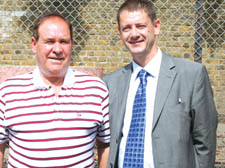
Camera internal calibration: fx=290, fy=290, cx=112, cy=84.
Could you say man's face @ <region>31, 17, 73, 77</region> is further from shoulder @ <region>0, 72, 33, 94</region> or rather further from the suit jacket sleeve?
the suit jacket sleeve

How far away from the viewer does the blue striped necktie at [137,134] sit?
2.00 metres

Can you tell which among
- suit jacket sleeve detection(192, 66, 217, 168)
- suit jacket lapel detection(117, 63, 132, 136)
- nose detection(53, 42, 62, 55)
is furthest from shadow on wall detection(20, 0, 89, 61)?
suit jacket sleeve detection(192, 66, 217, 168)

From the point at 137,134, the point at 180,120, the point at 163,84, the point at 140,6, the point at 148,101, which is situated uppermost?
the point at 140,6

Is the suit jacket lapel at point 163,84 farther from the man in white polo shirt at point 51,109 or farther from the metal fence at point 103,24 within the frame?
the metal fence at point 103,24

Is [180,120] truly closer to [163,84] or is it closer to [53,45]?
[163,84]

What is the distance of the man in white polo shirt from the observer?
1.92 meters

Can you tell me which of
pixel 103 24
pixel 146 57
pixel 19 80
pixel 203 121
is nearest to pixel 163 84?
pixel 146 57

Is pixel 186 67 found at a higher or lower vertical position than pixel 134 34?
lower

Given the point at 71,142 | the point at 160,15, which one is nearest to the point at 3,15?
the point at 160,15

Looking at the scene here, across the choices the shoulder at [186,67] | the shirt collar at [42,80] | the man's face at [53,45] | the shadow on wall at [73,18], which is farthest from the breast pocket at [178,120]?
the shadow on wall at [73,18]

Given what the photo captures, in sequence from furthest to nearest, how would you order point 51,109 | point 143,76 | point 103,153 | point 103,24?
point 103,24, point 103,153, point 143,76, point 51,109

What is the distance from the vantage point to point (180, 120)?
1.99 m

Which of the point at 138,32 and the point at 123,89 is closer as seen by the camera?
the point at 138,32

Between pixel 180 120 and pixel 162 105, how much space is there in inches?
6.3
